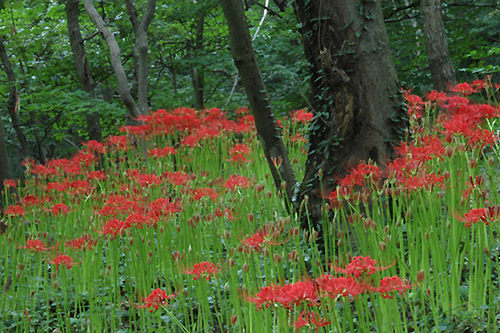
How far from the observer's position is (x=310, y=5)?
381cm

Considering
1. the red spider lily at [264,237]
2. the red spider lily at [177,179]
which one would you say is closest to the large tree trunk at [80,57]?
the red spider lily at [177,179]

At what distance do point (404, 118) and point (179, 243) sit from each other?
190cm

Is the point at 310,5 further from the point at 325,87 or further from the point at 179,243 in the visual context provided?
the point at 179,243

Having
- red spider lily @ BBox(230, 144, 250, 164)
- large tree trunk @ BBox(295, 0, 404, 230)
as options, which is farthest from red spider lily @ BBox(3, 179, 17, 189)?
large tree trunk @ BBox(295, 0, 404, 230)

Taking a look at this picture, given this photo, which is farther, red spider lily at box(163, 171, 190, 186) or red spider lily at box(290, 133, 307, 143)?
red spider lily at box(290, 133, 307, 143)

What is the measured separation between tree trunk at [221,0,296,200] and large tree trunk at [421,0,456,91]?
3066 millimetres

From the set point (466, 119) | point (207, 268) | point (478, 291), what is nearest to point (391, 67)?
point (466, 119)

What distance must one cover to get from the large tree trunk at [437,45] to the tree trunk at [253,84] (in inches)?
121

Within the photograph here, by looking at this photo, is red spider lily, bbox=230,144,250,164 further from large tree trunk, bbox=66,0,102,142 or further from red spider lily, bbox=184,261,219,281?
large tree trunk, bbox=66,0,102,142

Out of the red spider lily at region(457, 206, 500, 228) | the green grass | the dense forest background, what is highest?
the dense forest background

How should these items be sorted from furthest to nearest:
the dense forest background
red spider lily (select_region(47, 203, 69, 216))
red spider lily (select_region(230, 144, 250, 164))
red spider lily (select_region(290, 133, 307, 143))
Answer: the dense forest background, red spider lily (select_region(290, 133, 307, 143)), red spider lily (select_region(230, 144, 250, 164)), red spider lily (select_region(47, 203, 69, 216))

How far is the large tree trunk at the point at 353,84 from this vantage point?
3707mm

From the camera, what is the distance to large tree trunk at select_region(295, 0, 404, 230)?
3.71 m

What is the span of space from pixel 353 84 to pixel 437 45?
3.32 meters
